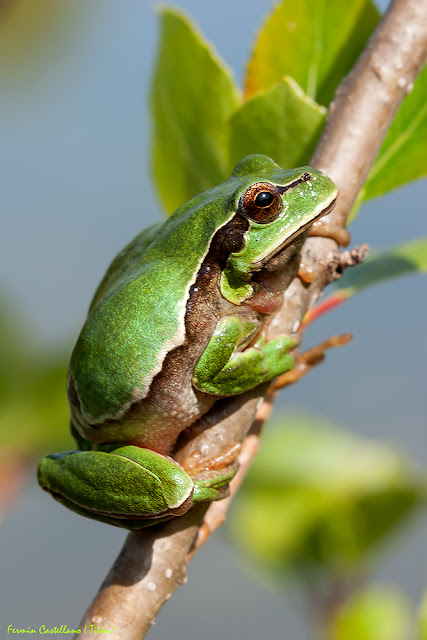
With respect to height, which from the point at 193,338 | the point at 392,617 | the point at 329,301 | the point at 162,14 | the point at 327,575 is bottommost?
the point at 392,617

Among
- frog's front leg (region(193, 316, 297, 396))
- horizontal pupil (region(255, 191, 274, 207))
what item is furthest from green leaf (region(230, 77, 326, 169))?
frog's front leg (region(193, 316, 297, 396))

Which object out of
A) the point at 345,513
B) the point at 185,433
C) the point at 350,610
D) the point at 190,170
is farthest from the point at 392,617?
the point at 190,170

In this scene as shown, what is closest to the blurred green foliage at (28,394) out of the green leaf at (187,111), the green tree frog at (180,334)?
the green tree frog at (180,334)

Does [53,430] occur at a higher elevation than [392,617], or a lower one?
higher

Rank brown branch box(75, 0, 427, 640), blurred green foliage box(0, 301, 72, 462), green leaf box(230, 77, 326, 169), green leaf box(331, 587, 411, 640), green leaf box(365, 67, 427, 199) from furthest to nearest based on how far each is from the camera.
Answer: green leaf box(331, 587, 411, 640)
blurred green foliage box(0, 301, 72, 462)
green leaf box(365, 67, 427, 199)
green leaf box(230, 77, 326, 169)
brown branch box(75, 0, 427, 640)

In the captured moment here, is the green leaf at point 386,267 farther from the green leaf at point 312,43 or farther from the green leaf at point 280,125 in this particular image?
the green leaf at point 312,43

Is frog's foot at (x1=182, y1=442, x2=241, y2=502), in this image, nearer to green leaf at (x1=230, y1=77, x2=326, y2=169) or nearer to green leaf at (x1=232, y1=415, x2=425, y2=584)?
green leaf at (x1=230, y1=77, x2=326, y2=169)

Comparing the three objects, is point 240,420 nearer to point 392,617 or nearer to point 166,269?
point 166,269
